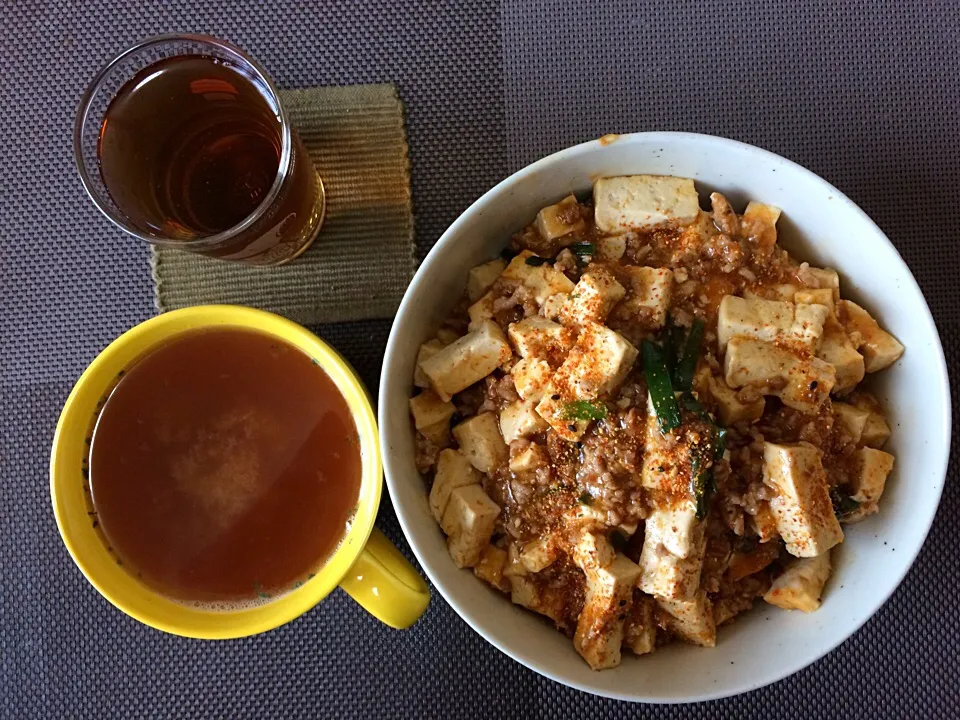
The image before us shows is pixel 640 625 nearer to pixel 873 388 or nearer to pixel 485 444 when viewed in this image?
pixel 485 444

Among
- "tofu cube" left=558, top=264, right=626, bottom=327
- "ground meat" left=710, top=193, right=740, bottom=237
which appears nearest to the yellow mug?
"tofu cube" left=558, top=264, right=626, bottom=327

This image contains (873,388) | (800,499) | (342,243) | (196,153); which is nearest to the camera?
→ (800,499)

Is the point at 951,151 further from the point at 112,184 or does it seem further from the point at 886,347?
the point at 112,184

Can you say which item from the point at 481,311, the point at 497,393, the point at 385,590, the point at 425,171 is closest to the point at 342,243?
the point at 425,171

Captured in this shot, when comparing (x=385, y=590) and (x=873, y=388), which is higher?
(x=873, y=388)

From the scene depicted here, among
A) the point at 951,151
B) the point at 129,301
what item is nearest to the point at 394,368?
the point at 129,301
